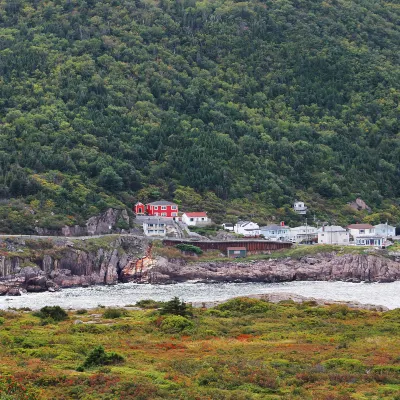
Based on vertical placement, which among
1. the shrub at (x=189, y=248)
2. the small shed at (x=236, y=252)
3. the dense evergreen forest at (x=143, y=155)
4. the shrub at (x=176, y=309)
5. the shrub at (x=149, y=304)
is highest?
the dense evergreen forest at (x=143, y=155)

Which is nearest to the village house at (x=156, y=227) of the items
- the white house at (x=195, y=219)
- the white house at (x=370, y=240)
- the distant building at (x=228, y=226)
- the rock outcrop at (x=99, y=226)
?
the rock outcrop at (x=99, y=226)

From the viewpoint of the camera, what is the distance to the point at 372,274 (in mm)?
120562

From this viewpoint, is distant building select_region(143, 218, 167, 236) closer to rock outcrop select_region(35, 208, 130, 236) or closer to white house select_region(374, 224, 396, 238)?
rock outcrop select_region(35, 208, 130, 236)

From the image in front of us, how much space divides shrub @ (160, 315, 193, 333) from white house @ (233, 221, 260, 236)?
257ft

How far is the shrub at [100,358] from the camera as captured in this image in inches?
1766

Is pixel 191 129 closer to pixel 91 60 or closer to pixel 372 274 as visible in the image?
pixel 91 60

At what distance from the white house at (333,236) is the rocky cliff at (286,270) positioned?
16215 millimetres

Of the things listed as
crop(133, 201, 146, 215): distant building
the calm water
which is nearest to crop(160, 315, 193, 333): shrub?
the calm water

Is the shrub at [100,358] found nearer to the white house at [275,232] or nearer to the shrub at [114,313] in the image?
the shrub at [114,313]

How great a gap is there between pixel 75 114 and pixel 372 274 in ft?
244

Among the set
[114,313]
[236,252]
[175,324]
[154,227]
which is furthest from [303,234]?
[175,324]

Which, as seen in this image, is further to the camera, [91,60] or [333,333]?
[91,60]

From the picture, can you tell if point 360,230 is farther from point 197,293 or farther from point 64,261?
point 64,261

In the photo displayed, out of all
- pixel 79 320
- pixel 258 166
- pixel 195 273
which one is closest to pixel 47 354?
pixel 79 320
